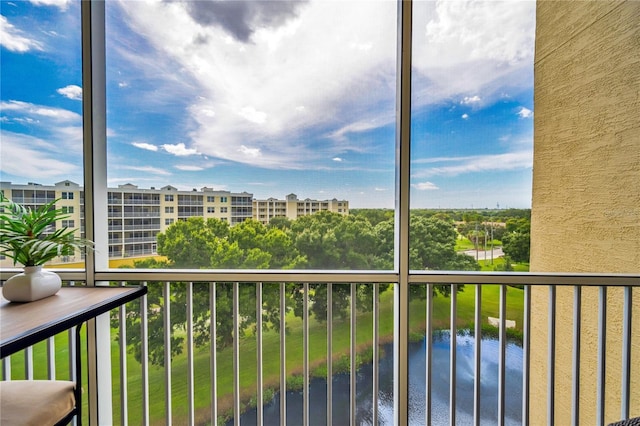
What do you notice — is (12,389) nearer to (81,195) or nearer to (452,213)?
(81,195)

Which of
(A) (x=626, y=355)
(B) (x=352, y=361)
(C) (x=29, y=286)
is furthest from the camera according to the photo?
(B) (x=352, y=361)

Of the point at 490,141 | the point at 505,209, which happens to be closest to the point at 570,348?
the point at 505,209

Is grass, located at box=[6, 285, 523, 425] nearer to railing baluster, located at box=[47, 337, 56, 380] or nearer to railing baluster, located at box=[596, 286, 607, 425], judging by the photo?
railing baluster, located at box=[47, 337, 56, 380]

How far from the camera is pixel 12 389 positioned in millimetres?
976

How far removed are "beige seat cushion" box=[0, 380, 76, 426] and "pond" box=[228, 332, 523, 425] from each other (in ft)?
2.51

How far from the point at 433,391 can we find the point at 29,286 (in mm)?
1948

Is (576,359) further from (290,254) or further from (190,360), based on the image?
(190,360)

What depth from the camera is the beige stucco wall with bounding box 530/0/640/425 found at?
1.35 meters

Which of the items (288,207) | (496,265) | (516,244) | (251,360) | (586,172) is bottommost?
(251,360)

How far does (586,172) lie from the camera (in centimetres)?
146

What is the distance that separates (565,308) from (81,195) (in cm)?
281

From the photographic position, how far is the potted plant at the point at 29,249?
3.42ft

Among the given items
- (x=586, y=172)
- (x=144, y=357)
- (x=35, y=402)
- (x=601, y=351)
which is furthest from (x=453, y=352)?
(x=35, y=402)

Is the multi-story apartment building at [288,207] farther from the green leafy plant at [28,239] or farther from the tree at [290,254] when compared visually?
the green leafy plant at [28,239]
